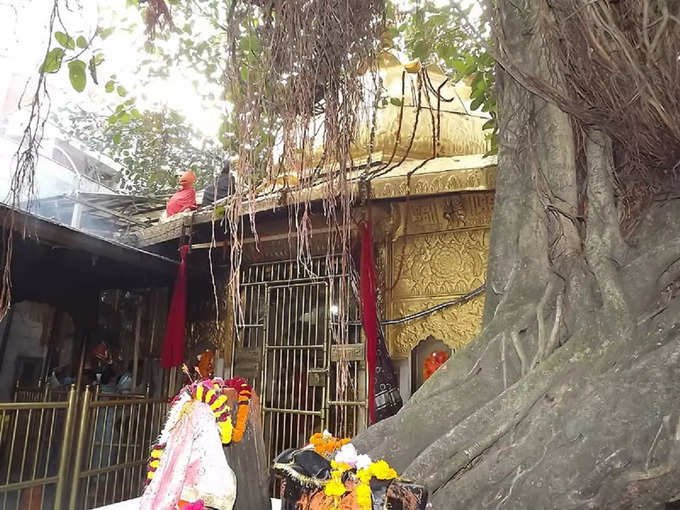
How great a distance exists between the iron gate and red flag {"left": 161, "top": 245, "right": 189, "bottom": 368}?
671 mm

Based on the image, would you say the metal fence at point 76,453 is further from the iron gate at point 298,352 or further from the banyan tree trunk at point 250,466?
the banyan tree trunk at point 250,466

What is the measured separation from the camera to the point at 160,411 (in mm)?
6270

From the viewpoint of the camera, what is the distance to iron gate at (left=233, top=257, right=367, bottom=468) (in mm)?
5844

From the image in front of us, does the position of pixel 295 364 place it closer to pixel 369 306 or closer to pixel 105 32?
pixel 369 306

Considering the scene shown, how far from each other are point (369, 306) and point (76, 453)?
2985 mm

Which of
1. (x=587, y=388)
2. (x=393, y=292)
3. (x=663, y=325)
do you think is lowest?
(x=587, y=388)

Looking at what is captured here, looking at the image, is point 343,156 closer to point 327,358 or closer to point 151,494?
point 151,494

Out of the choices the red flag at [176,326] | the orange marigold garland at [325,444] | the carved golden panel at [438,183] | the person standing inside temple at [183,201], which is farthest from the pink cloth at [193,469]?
the person standing inside temple at [183,201]

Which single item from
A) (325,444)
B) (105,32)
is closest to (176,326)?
(105,32)

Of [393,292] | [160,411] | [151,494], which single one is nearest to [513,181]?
[151,494]

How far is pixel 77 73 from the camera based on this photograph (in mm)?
3270

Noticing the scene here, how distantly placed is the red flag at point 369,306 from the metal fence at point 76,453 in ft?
7.95

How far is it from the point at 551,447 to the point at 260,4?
257cm

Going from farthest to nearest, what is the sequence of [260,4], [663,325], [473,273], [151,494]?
1. [473,273]
2. [260,4]
3. [151,494]
4. [663,325]
